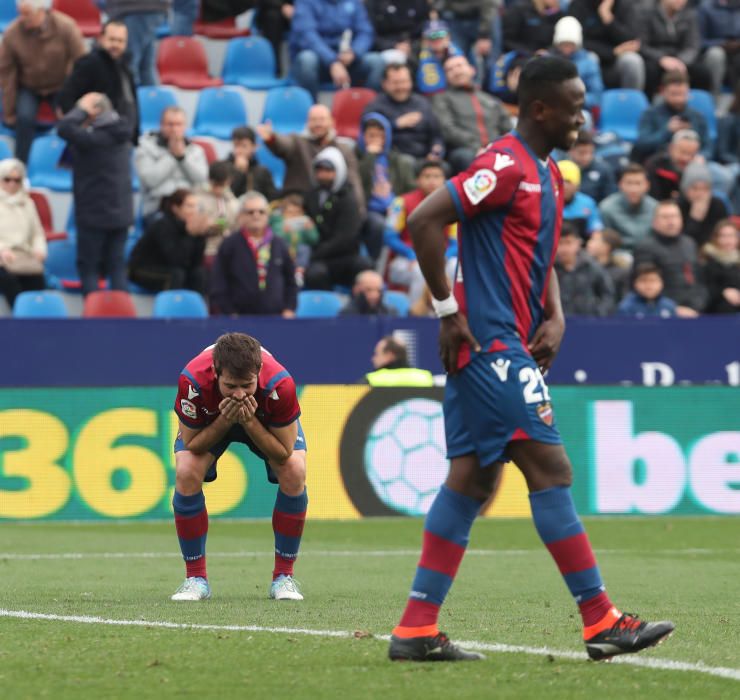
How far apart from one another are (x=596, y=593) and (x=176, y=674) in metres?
1.41

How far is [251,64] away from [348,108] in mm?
1401

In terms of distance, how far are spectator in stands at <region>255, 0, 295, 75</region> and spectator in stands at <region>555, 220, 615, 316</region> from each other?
17.4 ft

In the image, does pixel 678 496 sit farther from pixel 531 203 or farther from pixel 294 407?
pixel 531 203

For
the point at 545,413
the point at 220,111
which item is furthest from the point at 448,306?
the point at 220,111

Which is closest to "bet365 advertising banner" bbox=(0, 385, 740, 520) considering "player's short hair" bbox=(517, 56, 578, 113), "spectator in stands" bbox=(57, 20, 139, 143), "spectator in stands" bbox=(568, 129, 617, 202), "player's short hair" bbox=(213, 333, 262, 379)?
"spectator in stands" bbox=(57, 20, 139, 143)

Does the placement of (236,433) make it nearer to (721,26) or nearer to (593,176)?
(593,176)

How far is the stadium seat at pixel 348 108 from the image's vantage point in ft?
63.4

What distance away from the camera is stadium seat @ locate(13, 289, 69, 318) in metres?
15.6

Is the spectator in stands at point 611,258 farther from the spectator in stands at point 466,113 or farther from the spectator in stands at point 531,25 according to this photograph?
the spectator in stands at point 531,25

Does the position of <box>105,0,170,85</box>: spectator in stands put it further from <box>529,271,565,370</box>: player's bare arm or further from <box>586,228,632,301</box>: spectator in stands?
<box>529,271,565,370</box>: player's bare arm

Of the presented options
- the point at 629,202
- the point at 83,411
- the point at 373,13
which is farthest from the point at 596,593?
the point at 373,13

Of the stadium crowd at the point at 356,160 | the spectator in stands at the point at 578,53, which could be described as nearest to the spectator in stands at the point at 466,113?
the stadium crowd at the point at 356,160

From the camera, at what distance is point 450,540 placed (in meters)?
5.72

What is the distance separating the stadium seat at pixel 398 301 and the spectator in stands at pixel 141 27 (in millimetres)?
3871
